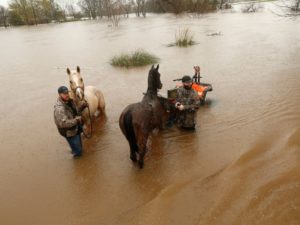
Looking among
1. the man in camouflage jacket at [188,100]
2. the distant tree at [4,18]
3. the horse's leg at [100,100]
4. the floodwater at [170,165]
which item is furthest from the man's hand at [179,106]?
the distant tree at [4,18]

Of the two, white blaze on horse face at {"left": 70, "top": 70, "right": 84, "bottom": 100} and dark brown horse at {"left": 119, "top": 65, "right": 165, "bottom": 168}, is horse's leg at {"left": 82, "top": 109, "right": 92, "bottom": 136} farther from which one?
dark brown horse at {"left": 119, "top": 65, "right": 165, "bottom": 168}

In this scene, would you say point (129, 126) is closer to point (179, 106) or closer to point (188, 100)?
point (179, 106)

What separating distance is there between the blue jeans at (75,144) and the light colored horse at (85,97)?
2.29ft

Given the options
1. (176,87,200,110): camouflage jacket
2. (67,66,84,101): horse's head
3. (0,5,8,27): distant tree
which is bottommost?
(0,5,8,27): distant tree

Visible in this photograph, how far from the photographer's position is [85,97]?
6332 millimetres

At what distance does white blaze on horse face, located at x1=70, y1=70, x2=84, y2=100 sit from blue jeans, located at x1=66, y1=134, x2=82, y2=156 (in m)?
0.75

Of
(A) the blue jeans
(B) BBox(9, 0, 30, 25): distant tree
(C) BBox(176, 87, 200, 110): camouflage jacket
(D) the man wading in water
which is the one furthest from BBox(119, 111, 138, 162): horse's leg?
(B) BBox(9, 0, 30, 25): distant tree

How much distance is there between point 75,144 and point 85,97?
132 cm

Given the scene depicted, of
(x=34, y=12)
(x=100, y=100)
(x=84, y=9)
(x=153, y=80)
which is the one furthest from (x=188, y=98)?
(x=84, y=9)

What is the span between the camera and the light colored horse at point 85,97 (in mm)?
5598

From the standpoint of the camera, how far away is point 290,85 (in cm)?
871

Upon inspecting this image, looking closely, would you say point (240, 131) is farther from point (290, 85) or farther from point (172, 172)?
point (290, 85)

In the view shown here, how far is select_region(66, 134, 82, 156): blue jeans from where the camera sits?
5.19 metres

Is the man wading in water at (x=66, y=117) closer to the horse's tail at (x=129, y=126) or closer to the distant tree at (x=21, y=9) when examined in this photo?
the horse's tail at (x=129, y=126)
